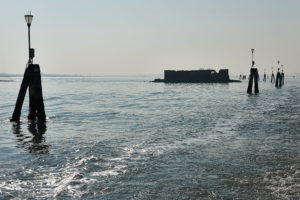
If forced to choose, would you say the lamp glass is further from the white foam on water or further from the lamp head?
the white foam on water

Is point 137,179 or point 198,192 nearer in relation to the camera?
point 198,192

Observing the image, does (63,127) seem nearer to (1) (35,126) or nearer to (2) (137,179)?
(1) (35,126)

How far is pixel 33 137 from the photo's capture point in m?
12.2

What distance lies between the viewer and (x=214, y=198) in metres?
5.49

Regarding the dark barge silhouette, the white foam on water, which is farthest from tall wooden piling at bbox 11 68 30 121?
the dark barge silhouette

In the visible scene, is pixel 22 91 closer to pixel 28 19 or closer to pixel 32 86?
pixel 32 86

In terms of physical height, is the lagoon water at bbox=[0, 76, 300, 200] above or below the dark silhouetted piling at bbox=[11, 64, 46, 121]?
below

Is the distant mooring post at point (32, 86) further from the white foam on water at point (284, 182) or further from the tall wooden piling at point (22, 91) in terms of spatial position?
the white foam on water at point (284, 182)

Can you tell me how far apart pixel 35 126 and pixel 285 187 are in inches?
467

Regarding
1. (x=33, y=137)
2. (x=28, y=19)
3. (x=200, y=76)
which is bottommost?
(x=33, y=137)

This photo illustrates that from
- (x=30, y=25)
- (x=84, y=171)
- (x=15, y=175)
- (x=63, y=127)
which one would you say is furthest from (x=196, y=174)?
(x=30, y=25)

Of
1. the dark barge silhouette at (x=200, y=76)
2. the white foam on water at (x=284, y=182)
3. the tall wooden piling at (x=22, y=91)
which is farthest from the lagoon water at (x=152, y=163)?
the dark barge silhouette at (x=200, y=76)

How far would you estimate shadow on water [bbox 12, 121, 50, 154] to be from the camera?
32.6 feet

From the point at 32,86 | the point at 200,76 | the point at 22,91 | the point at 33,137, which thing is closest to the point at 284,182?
the point at 33,137
